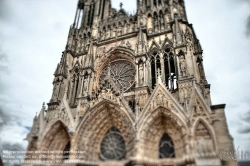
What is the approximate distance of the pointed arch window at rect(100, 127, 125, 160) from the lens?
42.1ft

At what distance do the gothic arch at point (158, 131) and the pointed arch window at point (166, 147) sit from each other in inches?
9.2

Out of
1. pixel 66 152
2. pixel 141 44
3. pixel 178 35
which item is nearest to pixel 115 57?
pixel 141 44

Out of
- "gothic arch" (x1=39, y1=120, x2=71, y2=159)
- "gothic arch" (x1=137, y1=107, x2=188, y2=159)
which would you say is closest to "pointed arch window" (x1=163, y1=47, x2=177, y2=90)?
"gothic arch" (x1=137, y1=107, x2=188, y2=159)

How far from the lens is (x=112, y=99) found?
13.7m

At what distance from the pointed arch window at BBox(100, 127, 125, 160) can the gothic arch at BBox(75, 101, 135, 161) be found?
27cm

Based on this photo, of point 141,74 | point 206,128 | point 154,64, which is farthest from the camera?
point 154,64

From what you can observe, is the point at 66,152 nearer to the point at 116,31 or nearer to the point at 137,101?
the point at 137,101

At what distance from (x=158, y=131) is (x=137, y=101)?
237cm

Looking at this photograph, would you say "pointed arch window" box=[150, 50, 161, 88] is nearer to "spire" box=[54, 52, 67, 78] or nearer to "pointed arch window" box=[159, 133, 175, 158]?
"pointed arch window" box=[159, 133, 175, 158]

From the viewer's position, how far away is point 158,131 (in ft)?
40.5

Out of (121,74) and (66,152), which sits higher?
(121,74)

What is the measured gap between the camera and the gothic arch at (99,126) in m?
12.6

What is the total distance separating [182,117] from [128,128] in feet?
11.3

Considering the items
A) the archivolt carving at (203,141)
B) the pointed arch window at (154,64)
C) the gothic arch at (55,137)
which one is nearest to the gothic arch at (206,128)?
the archivolt carving at (203,141)
